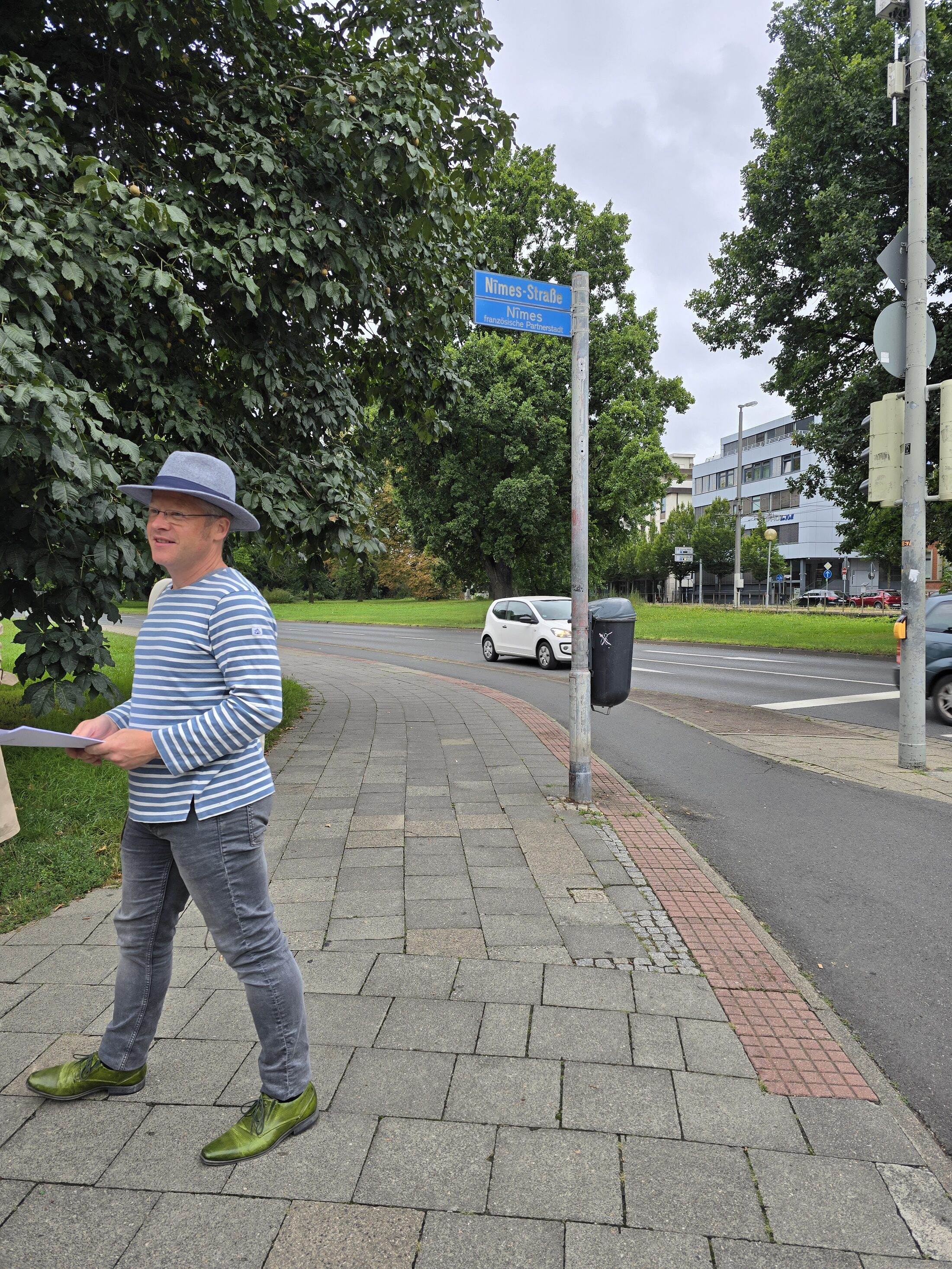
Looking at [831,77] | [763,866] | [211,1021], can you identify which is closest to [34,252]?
[211,1021]

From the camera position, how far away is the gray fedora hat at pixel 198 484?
2270 mm

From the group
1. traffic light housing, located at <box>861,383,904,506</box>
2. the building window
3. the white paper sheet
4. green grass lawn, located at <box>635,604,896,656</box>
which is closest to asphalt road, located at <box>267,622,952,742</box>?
green grass lawn, located at <box>635,604,896,656</box>

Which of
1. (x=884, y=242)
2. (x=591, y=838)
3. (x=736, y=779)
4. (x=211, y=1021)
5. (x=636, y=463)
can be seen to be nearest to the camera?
(x=211, y=1021)

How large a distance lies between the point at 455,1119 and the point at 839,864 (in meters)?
3.44

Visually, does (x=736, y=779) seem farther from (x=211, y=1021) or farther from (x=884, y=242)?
(x=884, y=242)

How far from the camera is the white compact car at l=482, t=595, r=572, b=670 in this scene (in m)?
17.1

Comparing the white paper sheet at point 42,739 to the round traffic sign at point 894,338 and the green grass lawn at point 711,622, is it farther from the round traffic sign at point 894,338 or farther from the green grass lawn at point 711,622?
the green grass lawn at point 711,622

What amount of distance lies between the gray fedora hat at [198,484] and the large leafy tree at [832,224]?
16236 millimetres

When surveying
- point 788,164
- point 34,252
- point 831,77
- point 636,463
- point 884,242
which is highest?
point 831,77

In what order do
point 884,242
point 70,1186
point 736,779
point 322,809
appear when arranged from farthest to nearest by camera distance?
point 884,242 → point 736,779 → point 322,809 → point 70,1186

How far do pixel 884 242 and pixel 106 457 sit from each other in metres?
17.2

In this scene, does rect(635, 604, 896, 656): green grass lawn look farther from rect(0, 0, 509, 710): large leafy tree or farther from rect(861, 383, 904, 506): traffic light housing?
rect(0, 0, 509, 710): large leafy tree

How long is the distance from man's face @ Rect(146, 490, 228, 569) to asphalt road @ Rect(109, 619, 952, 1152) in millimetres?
2695

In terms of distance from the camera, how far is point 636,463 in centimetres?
2881
